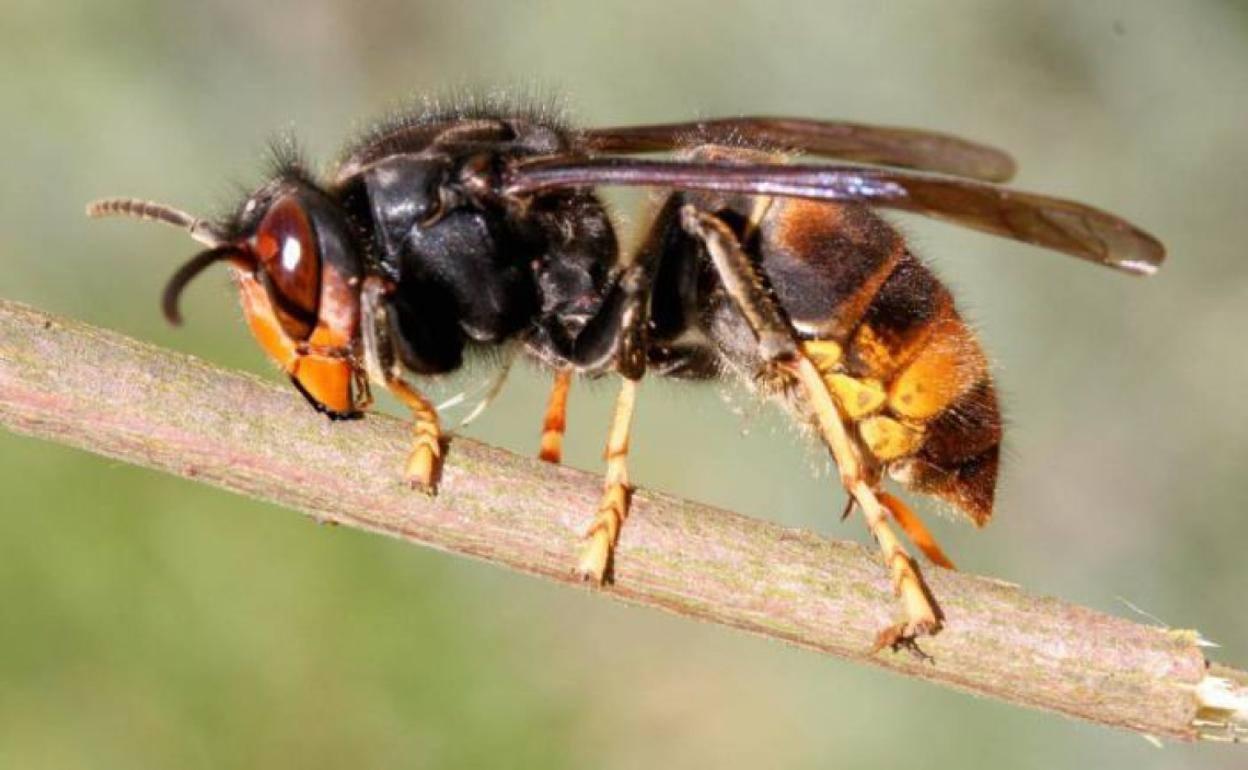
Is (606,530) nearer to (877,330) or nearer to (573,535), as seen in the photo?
(573,535)

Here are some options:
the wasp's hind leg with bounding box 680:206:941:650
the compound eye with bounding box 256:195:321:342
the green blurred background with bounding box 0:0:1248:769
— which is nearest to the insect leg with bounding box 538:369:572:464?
the wasp's hind leg with bounding box 680:206:941:650

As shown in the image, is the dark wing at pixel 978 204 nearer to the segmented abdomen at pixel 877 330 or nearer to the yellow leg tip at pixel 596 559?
the segmented abdomen at pixel 877 330

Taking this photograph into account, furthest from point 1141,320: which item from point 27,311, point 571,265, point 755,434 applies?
point 27,311

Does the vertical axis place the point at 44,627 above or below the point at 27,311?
below

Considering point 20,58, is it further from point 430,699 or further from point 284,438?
point 284,438

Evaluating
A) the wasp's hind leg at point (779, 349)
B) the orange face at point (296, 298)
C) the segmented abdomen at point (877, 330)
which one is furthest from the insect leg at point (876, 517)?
the orange face at point (296, 298)
